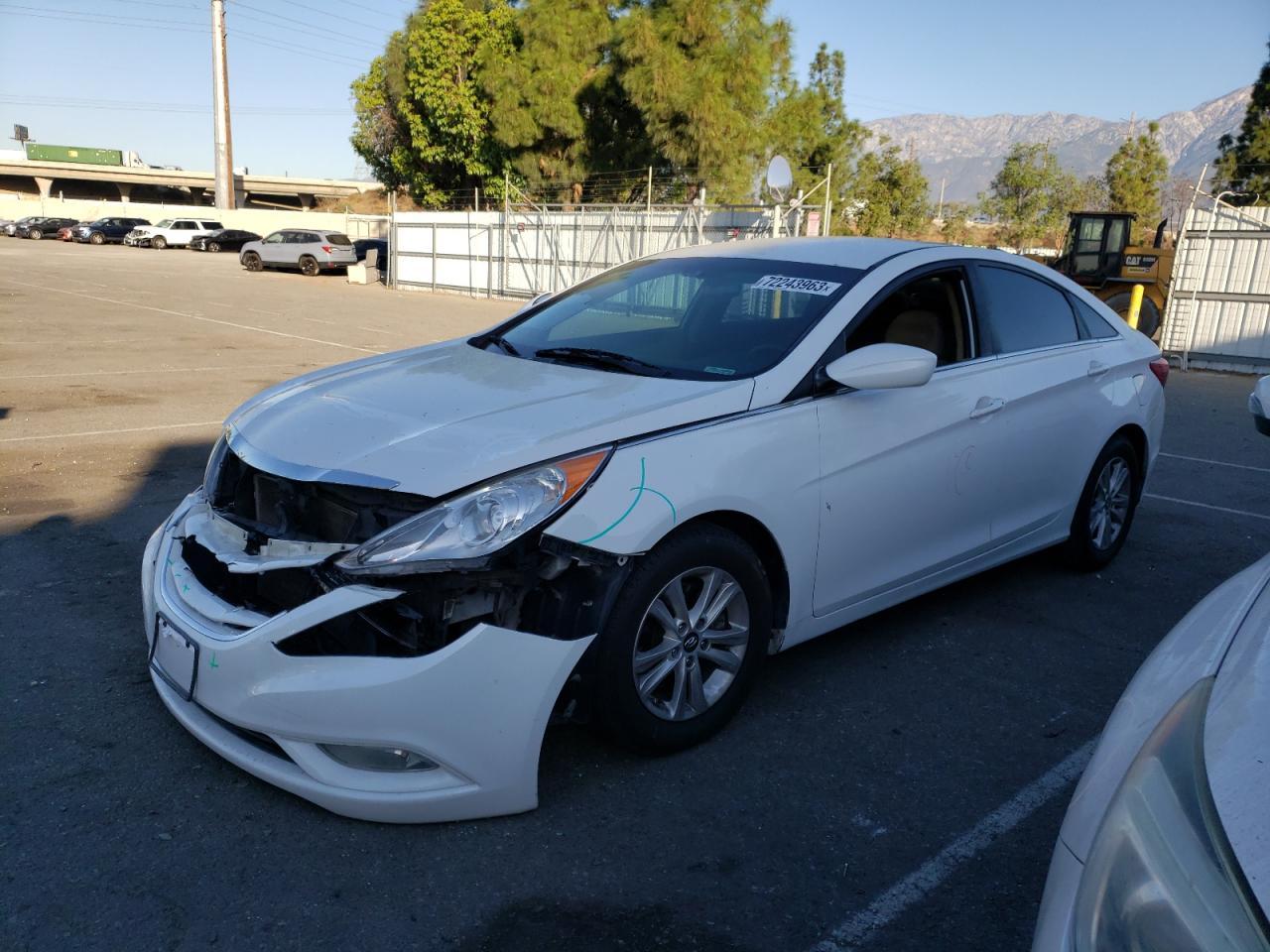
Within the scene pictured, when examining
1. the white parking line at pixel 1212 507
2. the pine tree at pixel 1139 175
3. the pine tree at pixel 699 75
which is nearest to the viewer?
the white parking line at pixel 1212 507

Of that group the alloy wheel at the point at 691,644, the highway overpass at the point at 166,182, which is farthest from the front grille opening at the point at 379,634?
the highway overpass at the point at 166,182

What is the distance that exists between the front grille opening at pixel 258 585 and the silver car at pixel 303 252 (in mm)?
35570

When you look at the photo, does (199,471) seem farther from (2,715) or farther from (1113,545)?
(1113,545)

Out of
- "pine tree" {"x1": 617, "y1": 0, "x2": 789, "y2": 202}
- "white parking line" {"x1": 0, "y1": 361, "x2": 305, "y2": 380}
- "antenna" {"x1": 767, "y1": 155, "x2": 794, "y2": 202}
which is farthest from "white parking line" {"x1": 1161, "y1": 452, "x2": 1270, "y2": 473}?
"pine tree" {"x1": 617, "y1": 0, "x2": 789, "y2": 202}

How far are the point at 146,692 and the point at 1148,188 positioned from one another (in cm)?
4236

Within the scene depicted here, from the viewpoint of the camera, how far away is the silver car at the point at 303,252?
36.7m

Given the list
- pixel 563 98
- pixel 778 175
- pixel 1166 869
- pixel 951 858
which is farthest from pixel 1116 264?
pixel 1166 869

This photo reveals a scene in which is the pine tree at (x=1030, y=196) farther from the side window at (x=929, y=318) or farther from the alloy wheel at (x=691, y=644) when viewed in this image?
the alloy wheel at (x=691, y=644)

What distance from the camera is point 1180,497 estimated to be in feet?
23.6

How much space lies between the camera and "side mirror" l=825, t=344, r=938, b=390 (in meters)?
3.51

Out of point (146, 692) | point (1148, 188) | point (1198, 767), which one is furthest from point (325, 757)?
point (1148, 188)

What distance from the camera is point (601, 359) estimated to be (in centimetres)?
383

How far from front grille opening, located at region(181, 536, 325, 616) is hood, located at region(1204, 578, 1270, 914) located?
82.5 inches

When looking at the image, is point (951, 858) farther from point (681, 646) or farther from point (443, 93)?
point (443, 93)
